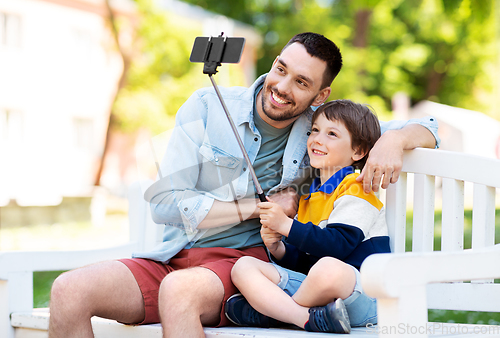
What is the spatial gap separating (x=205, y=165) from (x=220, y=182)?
3.4 inches

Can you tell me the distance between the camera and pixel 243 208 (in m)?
2.03

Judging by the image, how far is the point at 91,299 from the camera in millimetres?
1793

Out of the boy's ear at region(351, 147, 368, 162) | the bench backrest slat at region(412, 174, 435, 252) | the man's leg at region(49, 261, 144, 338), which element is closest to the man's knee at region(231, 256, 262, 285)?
the man's leg at region(49, 261, 144, 338)

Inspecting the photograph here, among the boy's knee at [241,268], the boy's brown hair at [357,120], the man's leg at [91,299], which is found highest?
the boy's brown hair at [357,120]

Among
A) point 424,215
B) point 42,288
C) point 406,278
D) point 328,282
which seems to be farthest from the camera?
point 42,288

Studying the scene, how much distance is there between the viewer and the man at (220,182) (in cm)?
181

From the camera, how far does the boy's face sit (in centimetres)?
202

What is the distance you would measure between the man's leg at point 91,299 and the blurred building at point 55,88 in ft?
34.7

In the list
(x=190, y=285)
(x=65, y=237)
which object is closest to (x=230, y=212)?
(x=190, y=285)

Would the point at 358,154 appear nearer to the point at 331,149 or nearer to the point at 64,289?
the point at 331,149

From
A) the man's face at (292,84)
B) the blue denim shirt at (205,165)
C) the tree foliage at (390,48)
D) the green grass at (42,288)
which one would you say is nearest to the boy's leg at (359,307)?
the blue denim shirt at (205,165)

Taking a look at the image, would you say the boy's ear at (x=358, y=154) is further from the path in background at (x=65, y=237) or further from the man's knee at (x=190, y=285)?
the path in background at (x=65, y=237)

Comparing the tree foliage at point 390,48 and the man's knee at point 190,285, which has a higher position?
the tree foliage at point 390,48

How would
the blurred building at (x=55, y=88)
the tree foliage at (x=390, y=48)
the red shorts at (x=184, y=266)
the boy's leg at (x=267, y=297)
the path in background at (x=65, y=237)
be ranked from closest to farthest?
the boy's leg at (x=267, y=297) < the red shorts at (x=184, y=266) < the path in background at (x=65, y=237) < the blurred building at (x=55, y=88) < the tree foliage at (x=390, y=48)
